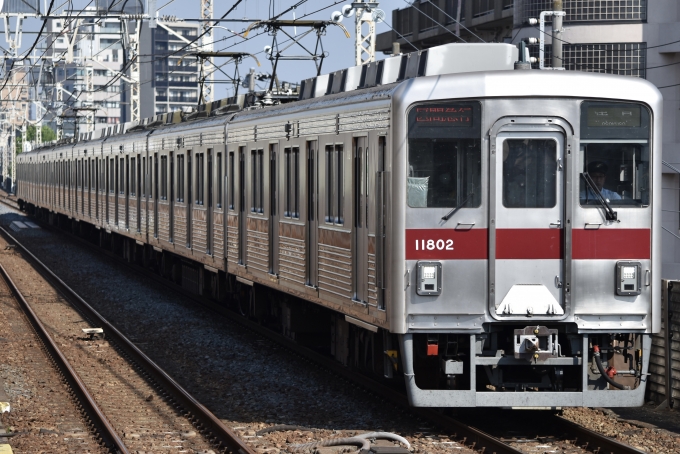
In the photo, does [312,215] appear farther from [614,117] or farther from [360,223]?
[614,117]

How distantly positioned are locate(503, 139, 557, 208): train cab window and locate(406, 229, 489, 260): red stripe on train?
0.35 m

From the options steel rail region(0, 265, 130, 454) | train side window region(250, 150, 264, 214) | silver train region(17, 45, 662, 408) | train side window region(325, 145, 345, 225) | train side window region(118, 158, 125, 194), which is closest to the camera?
silver train region(17, 45, 662, 408)

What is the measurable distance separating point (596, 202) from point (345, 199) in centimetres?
244

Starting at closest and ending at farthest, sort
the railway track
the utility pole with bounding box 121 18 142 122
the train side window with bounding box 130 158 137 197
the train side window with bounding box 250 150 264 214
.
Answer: the railway track, the train side window with bounding box 250 150 264 214, the train side window with bounding box 130 158 137 197, the utility pole with bounding box 121 18 142 122

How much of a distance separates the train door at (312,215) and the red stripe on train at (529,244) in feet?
9.59

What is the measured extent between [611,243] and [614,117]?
947 millimetres

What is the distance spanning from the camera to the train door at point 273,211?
13266mm

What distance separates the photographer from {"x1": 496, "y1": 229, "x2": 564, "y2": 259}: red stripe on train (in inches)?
354

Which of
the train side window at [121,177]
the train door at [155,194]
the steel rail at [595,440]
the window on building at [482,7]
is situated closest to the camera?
the steel rail at [595,440]

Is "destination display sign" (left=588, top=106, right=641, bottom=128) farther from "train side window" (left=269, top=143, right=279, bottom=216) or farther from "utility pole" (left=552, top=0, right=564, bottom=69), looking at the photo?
"utility pole" (left=552, top=0, right=564, bottom=69)

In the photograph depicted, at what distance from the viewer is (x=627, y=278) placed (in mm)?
9031

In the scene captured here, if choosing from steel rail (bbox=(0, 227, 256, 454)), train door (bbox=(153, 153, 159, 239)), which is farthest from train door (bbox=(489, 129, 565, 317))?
train door (bbox=(153, 153, 159, 239))

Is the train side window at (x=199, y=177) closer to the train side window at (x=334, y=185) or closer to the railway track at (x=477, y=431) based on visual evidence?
the railway track at (x=477, y=431)

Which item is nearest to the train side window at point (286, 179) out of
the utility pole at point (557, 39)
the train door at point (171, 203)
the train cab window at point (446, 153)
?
the train cab window at point (446, 153)
